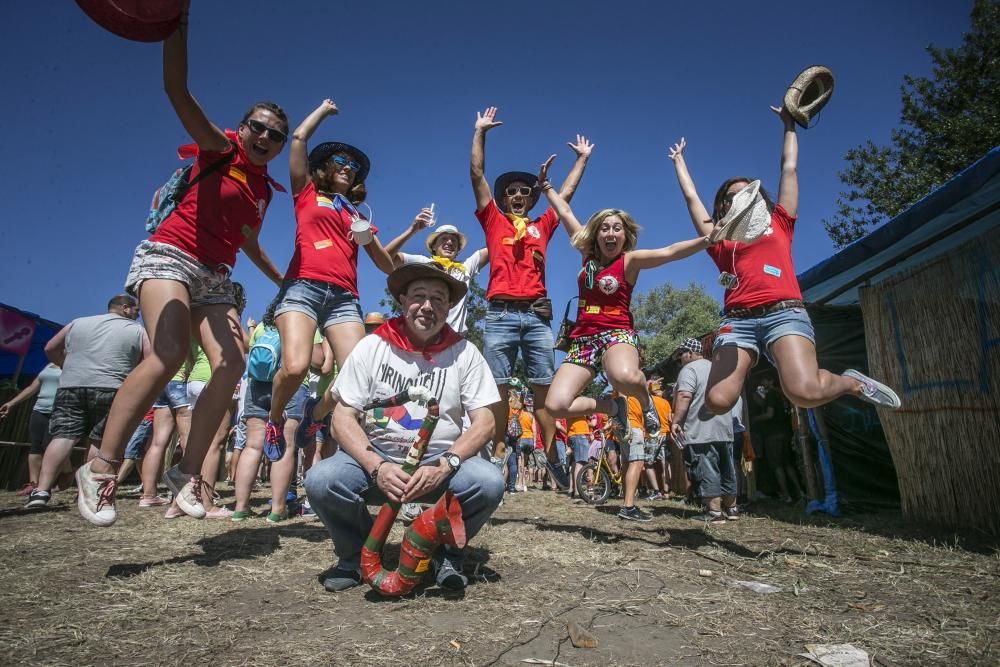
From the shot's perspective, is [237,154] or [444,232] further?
[444,232]

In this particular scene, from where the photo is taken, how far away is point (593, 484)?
8000 mm

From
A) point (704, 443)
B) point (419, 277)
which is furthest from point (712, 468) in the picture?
point (419, 277)

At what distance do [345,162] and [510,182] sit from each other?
66.8 inches

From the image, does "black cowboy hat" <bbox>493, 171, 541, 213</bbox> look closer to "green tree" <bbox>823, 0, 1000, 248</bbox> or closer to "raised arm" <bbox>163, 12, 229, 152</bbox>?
"raised arm" <bbox>163, 12, 229, 152</bbox>

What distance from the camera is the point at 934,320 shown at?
4832 millimetres

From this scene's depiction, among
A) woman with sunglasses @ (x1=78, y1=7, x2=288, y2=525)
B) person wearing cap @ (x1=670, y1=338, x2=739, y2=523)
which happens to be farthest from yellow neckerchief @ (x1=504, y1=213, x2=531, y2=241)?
person wearing cap @ (x1=670, y1=338, x2=739, y2=523)

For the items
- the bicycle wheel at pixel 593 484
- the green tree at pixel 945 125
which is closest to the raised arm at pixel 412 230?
the bicycle wheel at pixel 593 484

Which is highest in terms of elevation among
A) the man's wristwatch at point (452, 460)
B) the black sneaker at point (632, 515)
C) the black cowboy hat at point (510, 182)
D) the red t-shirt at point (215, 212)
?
the black cowboy hat at point (510, 182)

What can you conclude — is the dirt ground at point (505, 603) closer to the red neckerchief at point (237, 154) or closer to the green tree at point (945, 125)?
the red neckerchief at point (237, 154)

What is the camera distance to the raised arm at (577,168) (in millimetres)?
5039

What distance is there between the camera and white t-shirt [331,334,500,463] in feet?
8.63

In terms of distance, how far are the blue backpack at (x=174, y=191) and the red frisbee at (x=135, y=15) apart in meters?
0.75

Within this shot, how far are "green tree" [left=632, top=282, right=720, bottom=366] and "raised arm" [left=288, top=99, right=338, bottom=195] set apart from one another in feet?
125

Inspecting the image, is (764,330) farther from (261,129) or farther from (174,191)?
(174,191)
